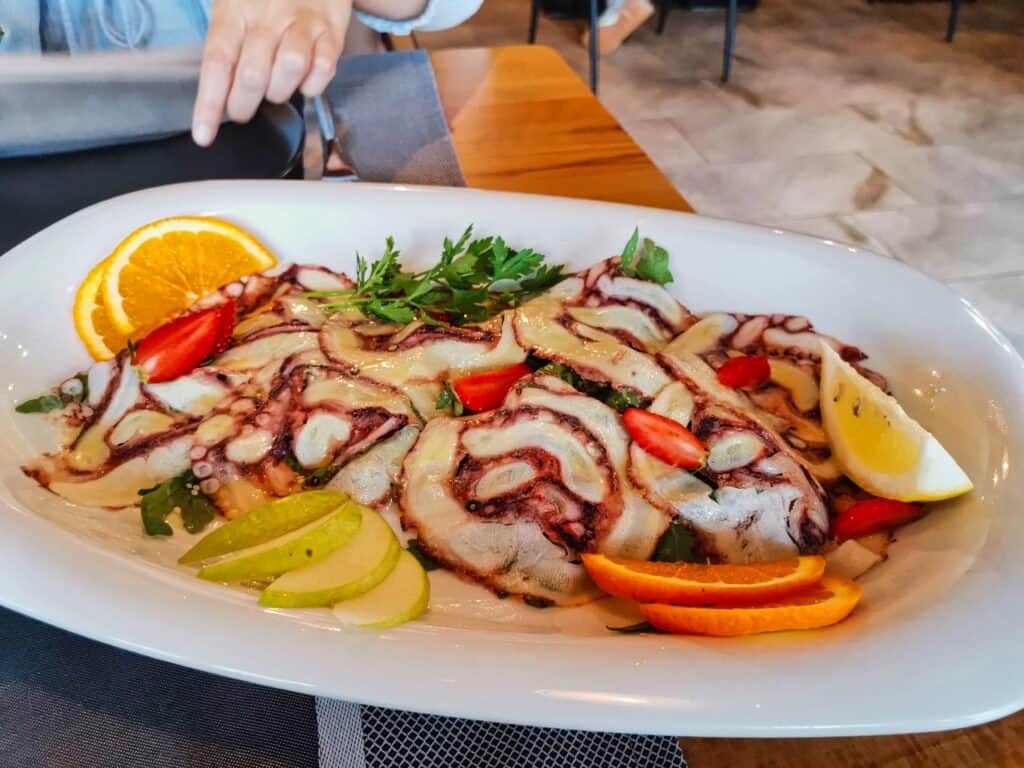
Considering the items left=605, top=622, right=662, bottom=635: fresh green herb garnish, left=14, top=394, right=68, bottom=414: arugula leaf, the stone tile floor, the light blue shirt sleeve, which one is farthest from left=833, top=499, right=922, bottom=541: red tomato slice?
the stone tile floor

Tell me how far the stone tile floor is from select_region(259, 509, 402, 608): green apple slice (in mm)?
2832

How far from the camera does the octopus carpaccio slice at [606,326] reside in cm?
117

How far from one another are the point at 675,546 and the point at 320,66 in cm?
118

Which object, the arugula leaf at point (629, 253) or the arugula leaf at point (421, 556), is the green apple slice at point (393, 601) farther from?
the arugula leaf at point (629, 253)

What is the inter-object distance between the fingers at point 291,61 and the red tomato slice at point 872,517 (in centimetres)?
127

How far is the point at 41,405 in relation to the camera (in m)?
1.24

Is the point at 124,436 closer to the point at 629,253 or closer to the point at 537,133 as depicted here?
the point at 629,253

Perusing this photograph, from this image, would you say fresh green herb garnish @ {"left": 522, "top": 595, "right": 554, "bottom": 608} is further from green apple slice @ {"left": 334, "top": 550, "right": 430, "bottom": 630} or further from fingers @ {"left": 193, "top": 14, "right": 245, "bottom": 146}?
fingers @ {"left": 193, "top": 14, "right": 245, "bottom": 146}

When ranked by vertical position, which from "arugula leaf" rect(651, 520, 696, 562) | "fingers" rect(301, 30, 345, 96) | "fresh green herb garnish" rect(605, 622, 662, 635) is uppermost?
"fingers" rect(301, 30, 345, 96)

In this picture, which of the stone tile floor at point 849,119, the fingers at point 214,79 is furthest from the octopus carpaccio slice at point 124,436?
the stone tile floor at point 849,119

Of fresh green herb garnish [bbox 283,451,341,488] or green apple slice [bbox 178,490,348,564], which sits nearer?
green apple slice [bbox 178,490,348,564]

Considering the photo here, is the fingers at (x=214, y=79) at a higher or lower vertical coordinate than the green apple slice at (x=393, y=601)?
higher

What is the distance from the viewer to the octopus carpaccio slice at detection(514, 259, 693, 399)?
1165mm

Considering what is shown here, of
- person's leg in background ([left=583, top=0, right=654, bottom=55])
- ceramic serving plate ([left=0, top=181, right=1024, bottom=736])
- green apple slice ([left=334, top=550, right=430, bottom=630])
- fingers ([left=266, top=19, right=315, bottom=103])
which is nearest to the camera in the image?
ceramic serving plate ([left=0, top=181, right=1024, bottom=736])
